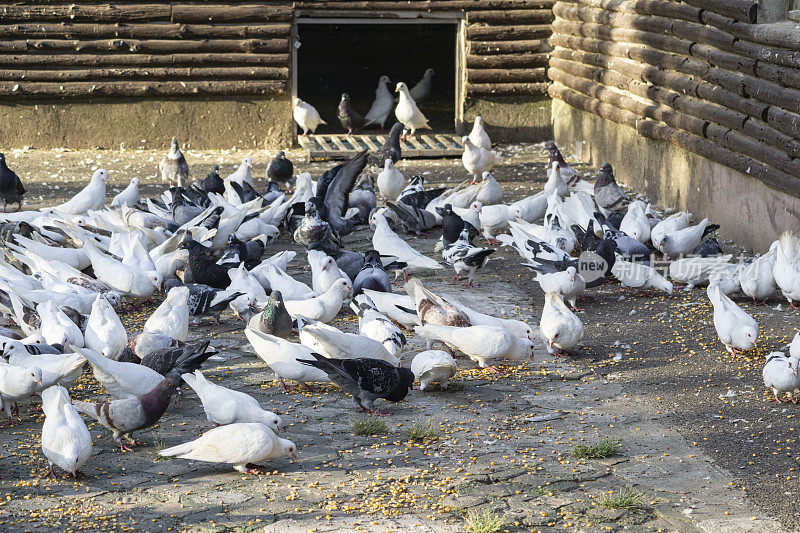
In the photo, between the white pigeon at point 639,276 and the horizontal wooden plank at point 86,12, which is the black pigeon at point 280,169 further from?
the white pigeon at point 639,276

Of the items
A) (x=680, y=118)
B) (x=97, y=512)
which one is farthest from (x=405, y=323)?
(x=680, y=118)

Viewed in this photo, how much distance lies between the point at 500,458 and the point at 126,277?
3439mm

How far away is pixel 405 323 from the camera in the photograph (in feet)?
21.1

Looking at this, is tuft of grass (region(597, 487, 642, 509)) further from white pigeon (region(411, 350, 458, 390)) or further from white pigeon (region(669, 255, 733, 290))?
white pigeon (region(669, 255, 733, 290))

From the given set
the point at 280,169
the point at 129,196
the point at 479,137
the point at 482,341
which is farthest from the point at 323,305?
the point at 479,137

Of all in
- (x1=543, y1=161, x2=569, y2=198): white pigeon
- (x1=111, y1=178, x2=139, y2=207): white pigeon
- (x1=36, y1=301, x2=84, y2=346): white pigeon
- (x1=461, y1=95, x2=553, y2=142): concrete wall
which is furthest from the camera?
(x1=461, y1=95, x2=553, y2=142): concrete wall

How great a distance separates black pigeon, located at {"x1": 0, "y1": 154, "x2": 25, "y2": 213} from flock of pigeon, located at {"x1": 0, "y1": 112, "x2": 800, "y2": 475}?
16 millimetres

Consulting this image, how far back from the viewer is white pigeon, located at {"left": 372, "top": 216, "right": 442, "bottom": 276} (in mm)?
7559

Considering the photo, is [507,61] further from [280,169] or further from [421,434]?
[421,434]

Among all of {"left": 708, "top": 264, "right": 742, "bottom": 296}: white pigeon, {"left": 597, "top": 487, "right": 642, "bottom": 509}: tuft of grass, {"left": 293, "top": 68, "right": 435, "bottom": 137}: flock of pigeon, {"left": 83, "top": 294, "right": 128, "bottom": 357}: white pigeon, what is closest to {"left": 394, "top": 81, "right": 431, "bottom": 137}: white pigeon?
{"left": 293, "top": 68, "right": 435, "bottom": 137}: flock of pigeon

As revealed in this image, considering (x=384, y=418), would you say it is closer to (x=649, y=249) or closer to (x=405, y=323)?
(x=405, y=323)

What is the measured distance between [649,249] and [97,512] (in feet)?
17.7

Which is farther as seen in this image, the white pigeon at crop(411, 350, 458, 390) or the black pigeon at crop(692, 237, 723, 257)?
the black pigeon at crop(692, 237, 723, 257)

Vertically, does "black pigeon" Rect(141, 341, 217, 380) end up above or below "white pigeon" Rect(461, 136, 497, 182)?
below
